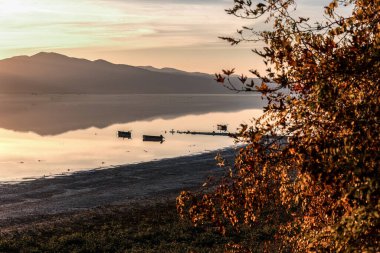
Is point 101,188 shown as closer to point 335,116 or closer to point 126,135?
point 335,116

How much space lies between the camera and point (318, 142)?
20.7 feet

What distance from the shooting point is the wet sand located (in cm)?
4184

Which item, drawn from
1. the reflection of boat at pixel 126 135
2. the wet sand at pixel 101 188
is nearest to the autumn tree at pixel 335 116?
the wet sand at pixel 101 188

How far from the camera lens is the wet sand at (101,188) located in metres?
41.8

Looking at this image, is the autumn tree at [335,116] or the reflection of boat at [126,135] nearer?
the autumn tree at [335,116]

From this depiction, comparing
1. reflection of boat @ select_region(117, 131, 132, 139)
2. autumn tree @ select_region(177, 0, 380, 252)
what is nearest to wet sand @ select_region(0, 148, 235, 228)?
autumn tree @ select_region(177, 0, 380, 252)

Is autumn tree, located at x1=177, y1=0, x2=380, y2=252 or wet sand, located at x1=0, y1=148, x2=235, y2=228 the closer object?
autumn tree, located at x1=177, y1=0, x2=380, y2=252

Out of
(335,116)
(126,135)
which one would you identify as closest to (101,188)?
(335,116)

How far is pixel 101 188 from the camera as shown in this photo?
51.1 m

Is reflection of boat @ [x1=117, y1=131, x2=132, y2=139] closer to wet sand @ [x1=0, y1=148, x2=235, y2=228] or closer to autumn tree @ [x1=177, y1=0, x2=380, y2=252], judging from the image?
wet sand @ [x1=0, y1=148, x2=235, y2=228]

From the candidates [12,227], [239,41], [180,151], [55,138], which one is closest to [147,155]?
[180,151]

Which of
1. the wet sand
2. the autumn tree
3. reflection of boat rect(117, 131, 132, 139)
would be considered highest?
the autumn tree

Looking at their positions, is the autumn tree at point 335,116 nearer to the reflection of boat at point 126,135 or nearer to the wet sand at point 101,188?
the wet sand at point 101,188

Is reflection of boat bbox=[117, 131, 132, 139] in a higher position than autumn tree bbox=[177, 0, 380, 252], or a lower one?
lower
